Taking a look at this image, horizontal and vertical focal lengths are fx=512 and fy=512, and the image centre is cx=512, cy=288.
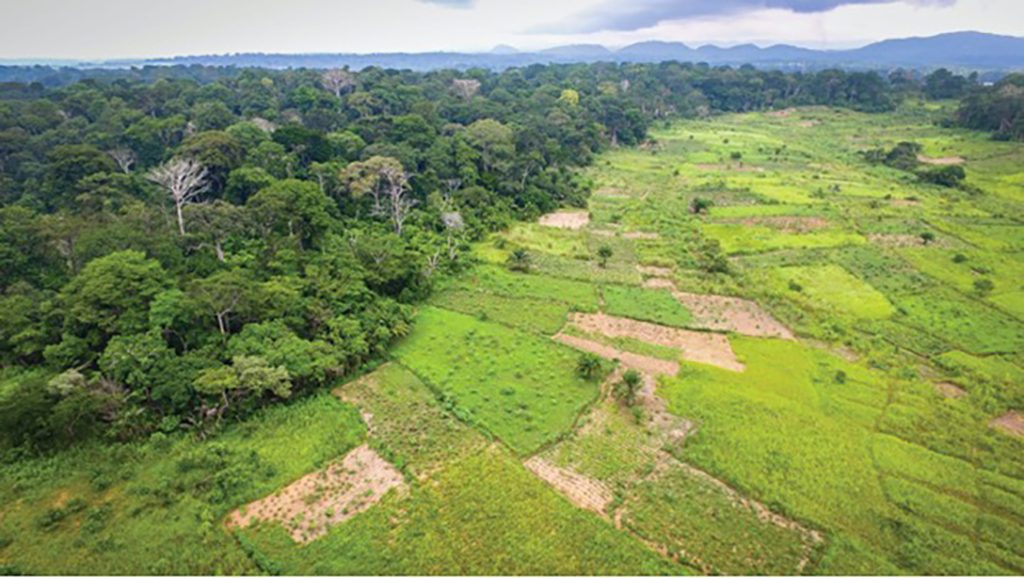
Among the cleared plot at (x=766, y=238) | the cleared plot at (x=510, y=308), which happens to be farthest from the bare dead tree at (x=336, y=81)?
the cleared plot at (x=766, y=238)

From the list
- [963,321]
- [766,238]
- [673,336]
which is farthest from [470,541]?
[766,238]

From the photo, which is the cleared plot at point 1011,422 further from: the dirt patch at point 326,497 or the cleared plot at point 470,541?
the dirt patch at point 326,497

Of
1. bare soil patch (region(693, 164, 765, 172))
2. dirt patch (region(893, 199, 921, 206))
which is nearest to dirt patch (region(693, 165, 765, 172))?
bare soil patch (region(693, 164, 765, 172))

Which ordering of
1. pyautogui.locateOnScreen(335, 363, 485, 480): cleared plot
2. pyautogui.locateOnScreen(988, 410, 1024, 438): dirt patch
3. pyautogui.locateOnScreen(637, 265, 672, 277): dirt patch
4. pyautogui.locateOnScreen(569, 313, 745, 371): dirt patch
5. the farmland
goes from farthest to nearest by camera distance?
pyautogui.locateOnScreen(637, 265, 672, 277): dirt patch < pyautogui.locateOnScreen(569, 313, 745, 371): dirt patch < pyautogui.locateOnScreen(988, 410, 1024, 438): dirt patch < pyautogui.locateOnScreen(335, 363, 485, 480): cleared plot < the farmland

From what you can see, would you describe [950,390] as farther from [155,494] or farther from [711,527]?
[155,494]

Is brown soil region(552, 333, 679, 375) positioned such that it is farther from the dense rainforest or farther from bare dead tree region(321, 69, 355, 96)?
bare dead tree region(321, 69, 355, 96)

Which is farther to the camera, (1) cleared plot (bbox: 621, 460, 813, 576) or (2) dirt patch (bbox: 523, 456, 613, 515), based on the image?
(2) dirt patch (bbox: 523, 456, 613, 515)

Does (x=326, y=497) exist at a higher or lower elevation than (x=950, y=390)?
lower
